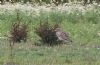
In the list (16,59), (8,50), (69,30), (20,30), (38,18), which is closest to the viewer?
(16,59)

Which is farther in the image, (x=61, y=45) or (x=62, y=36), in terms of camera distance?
(x=62, y=36)

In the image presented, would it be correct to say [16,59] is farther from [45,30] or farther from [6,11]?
[6,11]

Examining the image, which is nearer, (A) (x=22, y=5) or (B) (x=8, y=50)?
(B) (x=8, y=50)

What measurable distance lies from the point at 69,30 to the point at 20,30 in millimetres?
2200

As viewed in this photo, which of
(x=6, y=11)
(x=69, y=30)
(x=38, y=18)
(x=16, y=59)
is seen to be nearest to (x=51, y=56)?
(x=16, y=59)

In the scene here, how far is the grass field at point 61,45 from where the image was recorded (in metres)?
10.3

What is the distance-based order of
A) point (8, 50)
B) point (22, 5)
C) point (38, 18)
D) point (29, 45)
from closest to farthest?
point (8, 50) → point (29, 45) → point (38, 18) → point (22, 5)

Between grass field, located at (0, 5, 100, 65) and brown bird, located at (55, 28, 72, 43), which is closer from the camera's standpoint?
grass field, located at (0, 5, 100, 65)

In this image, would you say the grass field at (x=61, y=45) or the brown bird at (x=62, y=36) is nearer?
the grass field at (x=61, y=45)

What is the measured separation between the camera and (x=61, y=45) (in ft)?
41.2

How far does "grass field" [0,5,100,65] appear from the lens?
33.7 ft

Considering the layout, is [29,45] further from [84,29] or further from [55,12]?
[55,12]

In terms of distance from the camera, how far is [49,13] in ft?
54.9

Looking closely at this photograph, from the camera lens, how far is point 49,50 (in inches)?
449
